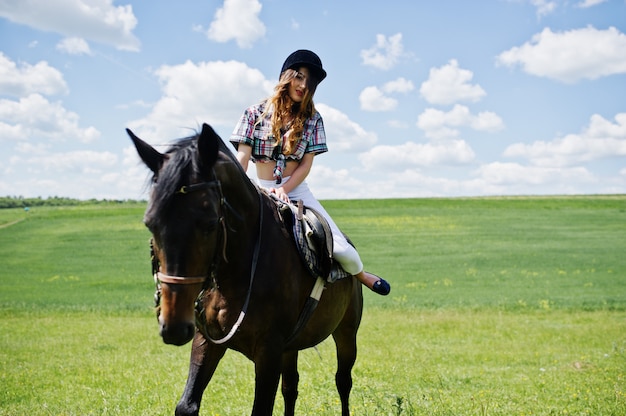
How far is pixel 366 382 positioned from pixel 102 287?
64.6 ft

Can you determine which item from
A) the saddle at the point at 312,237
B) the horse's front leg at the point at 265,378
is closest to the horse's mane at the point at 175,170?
the saddle at the point at 312,237

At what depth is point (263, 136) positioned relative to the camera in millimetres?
4516

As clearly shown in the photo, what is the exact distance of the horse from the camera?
2955 millimetres

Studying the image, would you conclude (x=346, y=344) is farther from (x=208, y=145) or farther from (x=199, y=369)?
(x=208, y=145)

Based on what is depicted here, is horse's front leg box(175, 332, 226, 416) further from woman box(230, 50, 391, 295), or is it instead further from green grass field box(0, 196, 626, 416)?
green grass field box(0, 196, 626, 416)

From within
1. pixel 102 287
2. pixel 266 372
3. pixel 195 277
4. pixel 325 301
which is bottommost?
pixel 102 287

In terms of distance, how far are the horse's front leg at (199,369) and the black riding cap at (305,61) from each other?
219 centimetres

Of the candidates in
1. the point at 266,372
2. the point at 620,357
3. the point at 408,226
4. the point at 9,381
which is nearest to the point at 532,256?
the point at 408,226

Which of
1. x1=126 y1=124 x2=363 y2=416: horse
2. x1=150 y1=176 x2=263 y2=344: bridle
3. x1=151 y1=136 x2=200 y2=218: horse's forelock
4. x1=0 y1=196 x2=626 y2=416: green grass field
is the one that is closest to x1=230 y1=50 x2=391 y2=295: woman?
x1=126 y1=124 x2=363 y2=416: horse

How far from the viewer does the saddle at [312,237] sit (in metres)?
4.15

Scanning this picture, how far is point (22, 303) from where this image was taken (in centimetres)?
2083

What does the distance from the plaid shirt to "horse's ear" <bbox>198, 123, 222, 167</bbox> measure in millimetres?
1288

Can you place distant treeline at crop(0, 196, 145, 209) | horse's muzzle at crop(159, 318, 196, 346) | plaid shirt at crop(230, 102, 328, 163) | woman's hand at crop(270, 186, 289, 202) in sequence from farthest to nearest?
distant treeline at crop(0, 196, 145, 209), plaid shirt at crop(230, 102, 328, 163), woman's hand at crop(270, 186, 289, 202), horse's muzzle at crop(159, 318, 196, 346)

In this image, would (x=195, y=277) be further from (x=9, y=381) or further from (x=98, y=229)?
(x=98, y=229)
